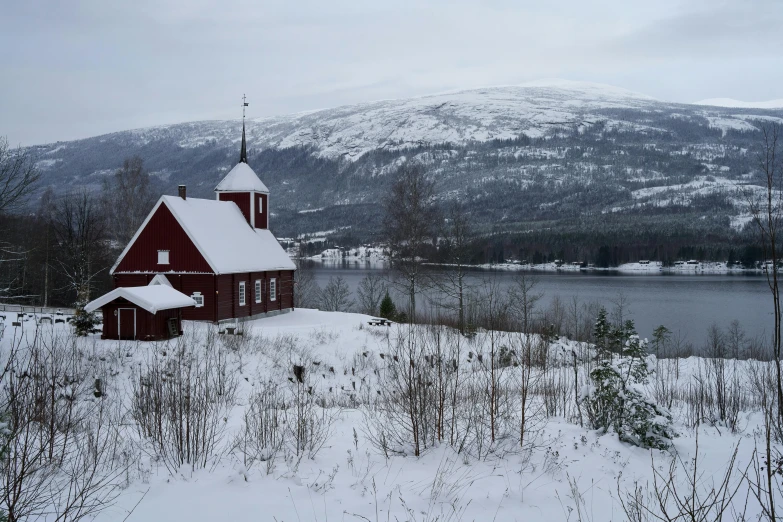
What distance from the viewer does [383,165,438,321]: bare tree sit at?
3042 cm

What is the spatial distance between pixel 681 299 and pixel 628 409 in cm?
4757

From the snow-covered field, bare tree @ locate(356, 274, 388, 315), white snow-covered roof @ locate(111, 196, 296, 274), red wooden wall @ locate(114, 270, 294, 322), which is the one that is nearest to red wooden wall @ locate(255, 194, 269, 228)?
white snow-covered roof @ locate(111, 196, 296, 274)

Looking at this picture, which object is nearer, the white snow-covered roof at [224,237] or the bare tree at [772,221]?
the bare tree at [772,221]

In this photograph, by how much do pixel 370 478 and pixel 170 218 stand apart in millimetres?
23040

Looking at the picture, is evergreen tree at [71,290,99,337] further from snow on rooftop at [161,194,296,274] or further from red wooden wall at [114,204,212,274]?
snow on rooftop at [161,194,296,274]

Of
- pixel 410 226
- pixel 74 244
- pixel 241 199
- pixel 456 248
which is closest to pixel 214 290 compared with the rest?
pixel 241 199

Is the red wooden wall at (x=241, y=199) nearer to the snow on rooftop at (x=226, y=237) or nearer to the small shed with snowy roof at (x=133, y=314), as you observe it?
the snow on rooftop at (x=226, y=237)

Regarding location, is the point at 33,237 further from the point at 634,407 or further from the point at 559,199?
the point at 559,199

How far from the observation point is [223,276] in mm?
26172

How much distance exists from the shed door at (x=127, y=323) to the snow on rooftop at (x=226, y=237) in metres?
5.40

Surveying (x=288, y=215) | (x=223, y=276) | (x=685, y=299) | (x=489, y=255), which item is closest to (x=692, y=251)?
(x=489, y=255)

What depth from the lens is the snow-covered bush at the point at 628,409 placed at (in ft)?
23.1

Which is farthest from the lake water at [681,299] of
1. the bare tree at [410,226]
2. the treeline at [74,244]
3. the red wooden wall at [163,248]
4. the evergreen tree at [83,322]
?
the evergreen tree at [83,322]

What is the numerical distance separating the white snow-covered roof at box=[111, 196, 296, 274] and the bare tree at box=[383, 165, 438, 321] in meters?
6.29
